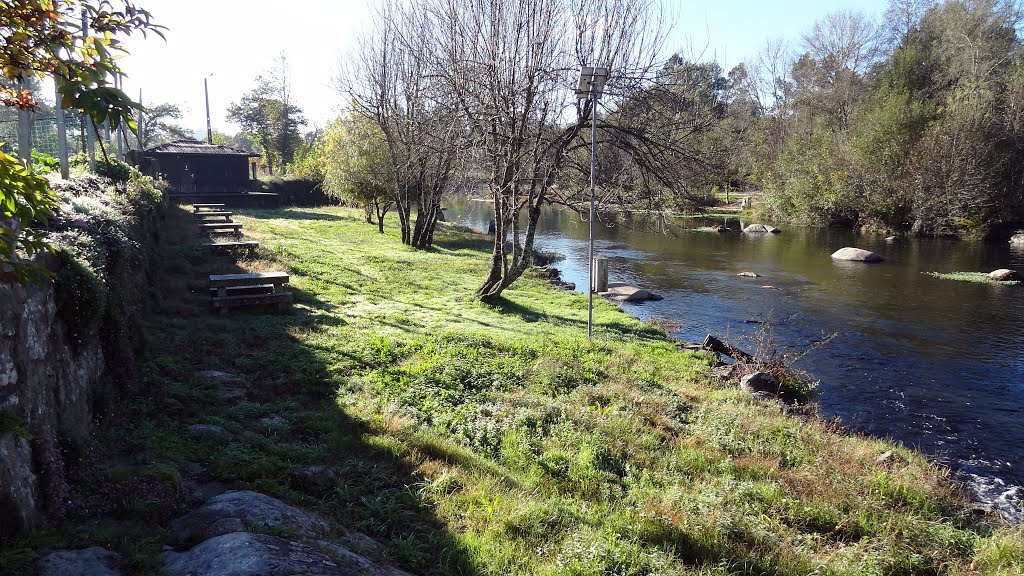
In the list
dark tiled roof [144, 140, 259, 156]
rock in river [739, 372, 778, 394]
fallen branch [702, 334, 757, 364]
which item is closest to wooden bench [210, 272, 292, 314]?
rock in river [739, 372, 778, 394]

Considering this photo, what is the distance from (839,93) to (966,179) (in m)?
17.2

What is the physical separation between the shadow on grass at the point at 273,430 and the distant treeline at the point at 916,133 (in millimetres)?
25549

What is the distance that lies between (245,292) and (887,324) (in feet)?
50.4

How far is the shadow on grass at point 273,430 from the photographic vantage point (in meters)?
4.59

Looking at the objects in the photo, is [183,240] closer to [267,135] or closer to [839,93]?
[267,135]

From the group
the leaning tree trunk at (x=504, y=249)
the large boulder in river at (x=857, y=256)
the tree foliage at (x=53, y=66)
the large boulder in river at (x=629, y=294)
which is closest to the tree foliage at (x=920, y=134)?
the large boulder in river at (x=857, y=256)

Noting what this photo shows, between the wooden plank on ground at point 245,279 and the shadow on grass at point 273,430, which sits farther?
the wooden plank on ground at point 245,279

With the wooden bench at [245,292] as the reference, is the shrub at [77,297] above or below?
above

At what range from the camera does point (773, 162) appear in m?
50.7

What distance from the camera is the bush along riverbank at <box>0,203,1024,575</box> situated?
430 centimetres

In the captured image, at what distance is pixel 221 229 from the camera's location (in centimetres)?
1811

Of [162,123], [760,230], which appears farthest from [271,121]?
[760,230]

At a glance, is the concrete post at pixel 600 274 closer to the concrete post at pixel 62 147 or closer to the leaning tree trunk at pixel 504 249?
the leaning tree trunk at pixel 504 249

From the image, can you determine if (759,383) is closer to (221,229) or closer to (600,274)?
(600,274)
